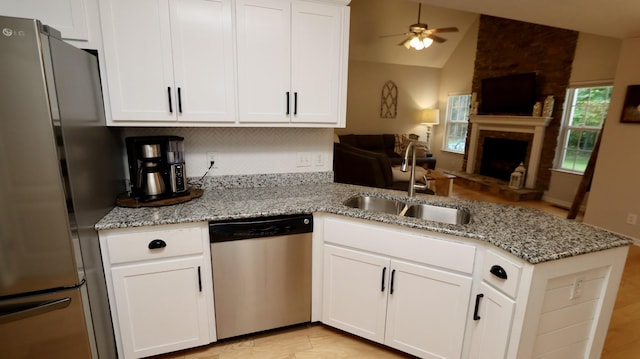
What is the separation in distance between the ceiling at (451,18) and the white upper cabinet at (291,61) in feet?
3.79

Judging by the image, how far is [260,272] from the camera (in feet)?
6.13

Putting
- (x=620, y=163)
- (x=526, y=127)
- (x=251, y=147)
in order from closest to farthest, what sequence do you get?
(x=251, y=147) < (x=620, y=163) < (x=526, y=127)

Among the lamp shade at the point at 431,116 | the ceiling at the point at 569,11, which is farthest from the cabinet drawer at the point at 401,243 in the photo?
the lamp shade at the point at 431,116

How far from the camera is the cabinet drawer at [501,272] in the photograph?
135 centimetres

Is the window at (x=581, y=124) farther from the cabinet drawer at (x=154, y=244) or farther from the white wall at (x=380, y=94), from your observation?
the cabinet drawer at (x=154, y=244)

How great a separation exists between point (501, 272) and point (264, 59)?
1781 mm

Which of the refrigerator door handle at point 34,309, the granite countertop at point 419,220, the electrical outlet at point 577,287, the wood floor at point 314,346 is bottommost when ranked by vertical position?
the wood floor at point 314,346

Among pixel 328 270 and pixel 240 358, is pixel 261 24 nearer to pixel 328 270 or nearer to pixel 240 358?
pixel 328 270

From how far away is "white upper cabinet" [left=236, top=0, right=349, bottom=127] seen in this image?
1904mm

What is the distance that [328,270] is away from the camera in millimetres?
1980

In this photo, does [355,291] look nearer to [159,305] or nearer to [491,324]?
[491,324]

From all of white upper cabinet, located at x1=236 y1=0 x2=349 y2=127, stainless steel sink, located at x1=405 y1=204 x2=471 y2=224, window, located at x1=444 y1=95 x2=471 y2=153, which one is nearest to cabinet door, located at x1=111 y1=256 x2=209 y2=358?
white upper cabinet, located at x1=236 y1=0 x2=349 y2=127

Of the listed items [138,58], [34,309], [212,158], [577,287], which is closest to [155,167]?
[212,158]

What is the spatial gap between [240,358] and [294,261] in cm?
68
